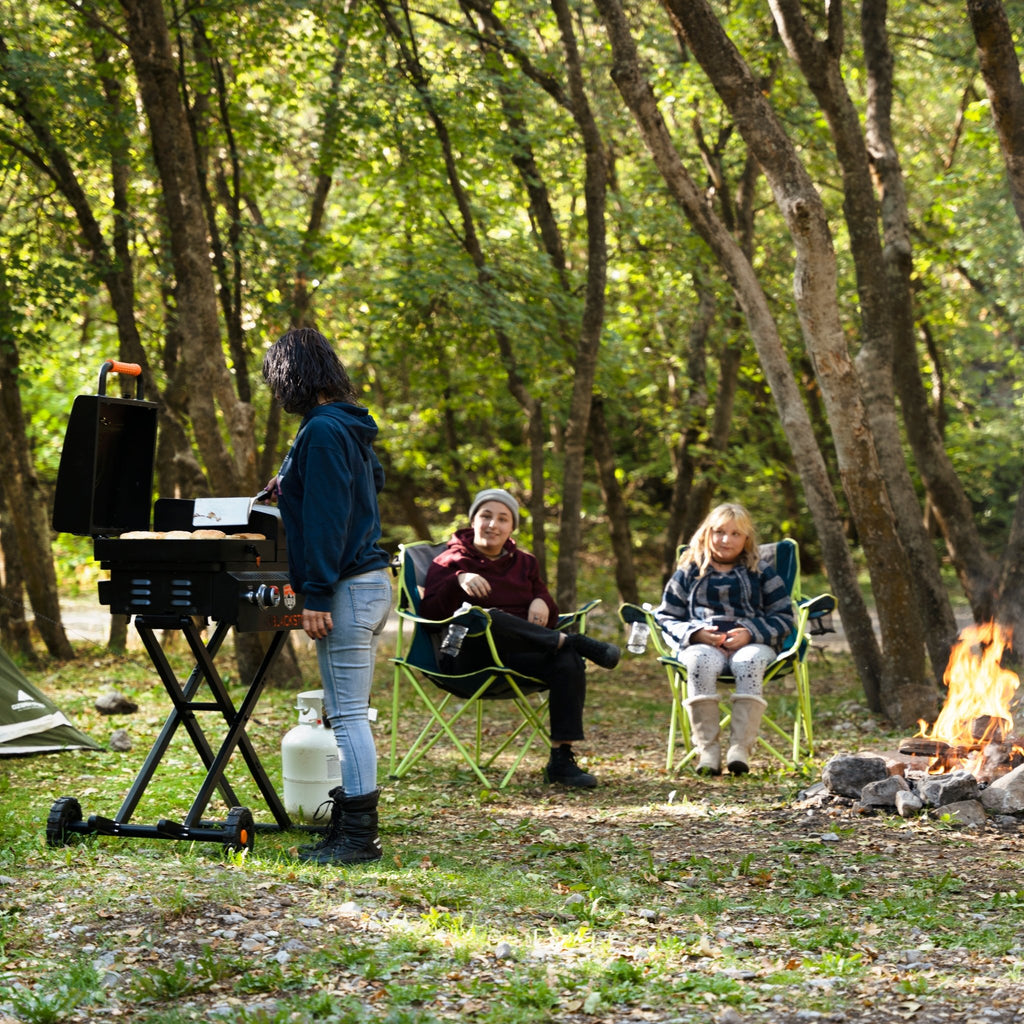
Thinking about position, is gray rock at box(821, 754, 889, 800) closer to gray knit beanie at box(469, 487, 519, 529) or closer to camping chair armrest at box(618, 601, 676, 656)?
camping chair armrest at box(618, 601, 676, 656)

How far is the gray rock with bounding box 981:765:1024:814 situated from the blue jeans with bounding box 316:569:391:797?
6.88ft

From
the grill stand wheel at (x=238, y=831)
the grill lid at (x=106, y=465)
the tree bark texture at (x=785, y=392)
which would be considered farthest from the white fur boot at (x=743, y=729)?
the grill lid at (x=106, y=465)

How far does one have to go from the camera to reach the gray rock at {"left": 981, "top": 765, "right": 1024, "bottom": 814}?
13.3ft

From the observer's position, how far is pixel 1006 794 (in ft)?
13.4

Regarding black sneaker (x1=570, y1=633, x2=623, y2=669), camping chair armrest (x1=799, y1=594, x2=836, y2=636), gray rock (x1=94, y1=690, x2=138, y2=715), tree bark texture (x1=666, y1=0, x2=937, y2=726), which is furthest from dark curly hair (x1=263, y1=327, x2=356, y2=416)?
gray rock (x1=94, y1=690, x2=138, y2=715)

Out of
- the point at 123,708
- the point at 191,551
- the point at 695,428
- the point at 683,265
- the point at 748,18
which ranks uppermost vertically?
the point at 748,18

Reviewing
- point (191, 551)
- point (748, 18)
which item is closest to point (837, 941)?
point (191, 551)

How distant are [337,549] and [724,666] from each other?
89.5 inches

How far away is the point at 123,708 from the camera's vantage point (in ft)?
22.4

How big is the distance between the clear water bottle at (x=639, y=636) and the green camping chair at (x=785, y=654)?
20 millimetres

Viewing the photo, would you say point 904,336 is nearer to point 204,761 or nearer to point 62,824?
point 204,761

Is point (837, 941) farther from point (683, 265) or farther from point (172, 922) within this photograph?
point (683, 265)

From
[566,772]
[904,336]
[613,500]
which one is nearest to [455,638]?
[566,772]

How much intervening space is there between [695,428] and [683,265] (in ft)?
5.39
